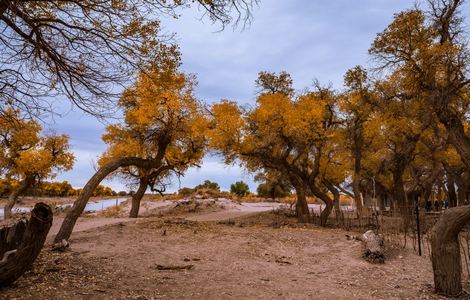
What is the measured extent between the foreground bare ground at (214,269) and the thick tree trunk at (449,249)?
1.28ft

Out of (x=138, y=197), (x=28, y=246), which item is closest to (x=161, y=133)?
(x=138, y=197)

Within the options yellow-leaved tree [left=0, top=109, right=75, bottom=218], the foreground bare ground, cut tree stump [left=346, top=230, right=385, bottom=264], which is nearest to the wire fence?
the foreground bare ground

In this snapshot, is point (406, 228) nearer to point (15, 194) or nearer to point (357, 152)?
point (357, 152)

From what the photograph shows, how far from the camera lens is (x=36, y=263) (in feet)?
25.5

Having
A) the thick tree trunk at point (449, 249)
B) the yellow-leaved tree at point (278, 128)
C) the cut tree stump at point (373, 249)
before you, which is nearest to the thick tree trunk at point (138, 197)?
the yellow-leaved tree at point (278, 128)

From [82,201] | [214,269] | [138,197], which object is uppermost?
[138,197]

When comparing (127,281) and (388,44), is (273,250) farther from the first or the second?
(388,44)

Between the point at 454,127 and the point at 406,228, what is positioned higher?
the point at 454,127

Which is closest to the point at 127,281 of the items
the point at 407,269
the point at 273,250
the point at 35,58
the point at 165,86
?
the point at 165,86

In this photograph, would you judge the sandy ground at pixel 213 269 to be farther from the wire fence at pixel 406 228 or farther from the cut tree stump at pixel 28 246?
the wire fence at pixel 406 228

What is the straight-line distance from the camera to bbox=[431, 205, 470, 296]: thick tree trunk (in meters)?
7.16

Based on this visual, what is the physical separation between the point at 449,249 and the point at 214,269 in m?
4.70

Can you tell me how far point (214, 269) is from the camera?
8969 mm

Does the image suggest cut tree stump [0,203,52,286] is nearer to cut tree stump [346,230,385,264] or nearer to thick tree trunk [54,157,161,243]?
thick tree trunk [54,157,161,243]
